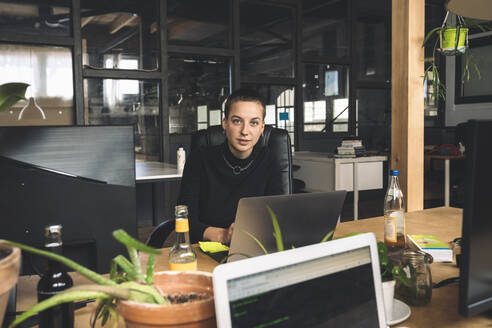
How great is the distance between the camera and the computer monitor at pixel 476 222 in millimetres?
730

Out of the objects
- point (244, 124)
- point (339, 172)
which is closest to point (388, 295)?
point (244, 124)

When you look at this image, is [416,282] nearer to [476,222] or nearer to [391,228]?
[476,222]

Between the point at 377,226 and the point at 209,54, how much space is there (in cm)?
382

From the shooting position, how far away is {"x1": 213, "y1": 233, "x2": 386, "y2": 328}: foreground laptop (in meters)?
0.53

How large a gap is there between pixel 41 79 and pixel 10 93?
14.0ft

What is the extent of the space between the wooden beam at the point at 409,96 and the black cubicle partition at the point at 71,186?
201 cm

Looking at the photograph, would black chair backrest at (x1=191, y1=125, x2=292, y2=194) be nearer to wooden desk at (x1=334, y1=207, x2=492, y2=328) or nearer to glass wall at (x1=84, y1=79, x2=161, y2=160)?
wooden desk at (x1=334, y1=207, x2=492, y2=328)

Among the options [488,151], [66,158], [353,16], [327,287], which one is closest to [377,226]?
[488,151]

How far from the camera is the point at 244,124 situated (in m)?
1.94

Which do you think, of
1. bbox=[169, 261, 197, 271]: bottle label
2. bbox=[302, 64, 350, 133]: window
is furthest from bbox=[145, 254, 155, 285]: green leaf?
bbox=[302, 64, 350, 133]: window

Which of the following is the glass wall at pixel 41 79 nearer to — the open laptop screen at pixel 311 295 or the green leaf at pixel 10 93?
the green leaf at pixel 10 93

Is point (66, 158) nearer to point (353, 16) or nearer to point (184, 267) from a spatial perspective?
point (184, 267)

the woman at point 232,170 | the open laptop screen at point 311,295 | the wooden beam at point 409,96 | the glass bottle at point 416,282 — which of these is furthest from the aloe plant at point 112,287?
the wooden beam at point 409,96

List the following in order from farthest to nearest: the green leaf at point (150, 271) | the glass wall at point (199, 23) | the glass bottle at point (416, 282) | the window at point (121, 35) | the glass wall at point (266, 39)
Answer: the glass wall at point (266, 39) → the glass wall at point (199, 23) → the window at point (121, 35) → the glass bottle at point (416, 282) → the green leaf at point (150, 271)
